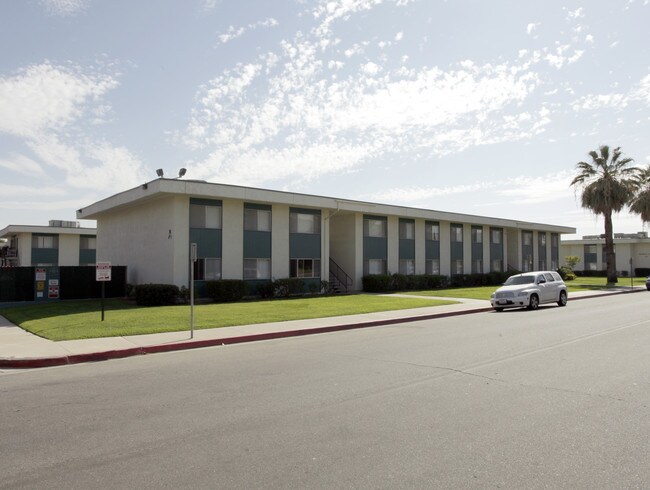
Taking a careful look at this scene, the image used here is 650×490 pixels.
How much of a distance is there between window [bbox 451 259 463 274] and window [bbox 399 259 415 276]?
195 inches

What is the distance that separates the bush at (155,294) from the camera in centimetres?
2206

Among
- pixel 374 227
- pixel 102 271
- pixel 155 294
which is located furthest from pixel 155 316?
pixel 374 227

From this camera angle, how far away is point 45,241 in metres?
43.4

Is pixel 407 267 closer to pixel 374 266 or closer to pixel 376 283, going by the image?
pixel 374 266

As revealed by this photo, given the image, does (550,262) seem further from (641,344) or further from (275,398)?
(275,398)

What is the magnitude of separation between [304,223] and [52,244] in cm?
2614

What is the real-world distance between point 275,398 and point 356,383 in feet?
4.56

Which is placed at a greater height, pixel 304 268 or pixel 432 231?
pixel 432 231

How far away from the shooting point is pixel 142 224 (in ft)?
89.9

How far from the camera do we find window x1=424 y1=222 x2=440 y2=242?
37.9 m

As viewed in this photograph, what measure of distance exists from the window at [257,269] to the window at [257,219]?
1.71 m

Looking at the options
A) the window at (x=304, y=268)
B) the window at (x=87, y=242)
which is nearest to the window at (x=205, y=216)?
the window at (x=304, y=268)

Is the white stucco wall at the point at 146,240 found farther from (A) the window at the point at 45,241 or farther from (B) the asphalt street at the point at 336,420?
(B) the asphalt street at the point at 336,420

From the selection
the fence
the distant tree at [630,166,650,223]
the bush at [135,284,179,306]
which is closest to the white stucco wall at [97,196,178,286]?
the fence
